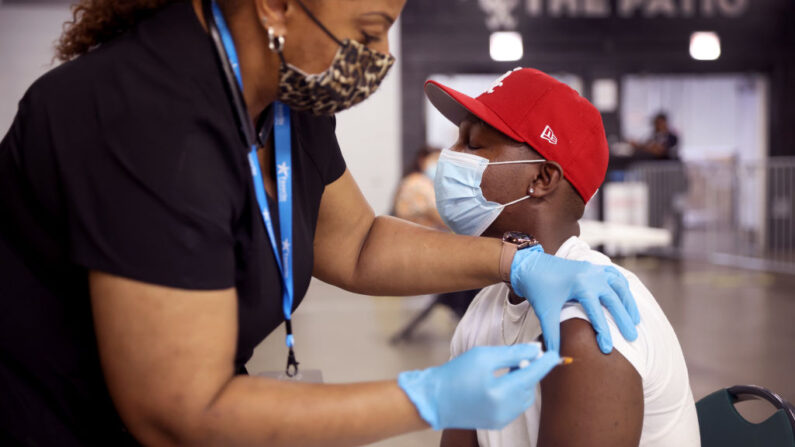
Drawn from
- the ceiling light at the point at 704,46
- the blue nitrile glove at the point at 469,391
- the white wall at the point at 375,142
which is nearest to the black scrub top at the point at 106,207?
the blue nitrile glove at the point at 469,391

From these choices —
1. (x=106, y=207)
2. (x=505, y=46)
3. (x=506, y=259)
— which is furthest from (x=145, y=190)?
(x=505, y=46)

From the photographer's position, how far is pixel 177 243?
823mm

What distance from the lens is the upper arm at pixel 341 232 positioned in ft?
4.54

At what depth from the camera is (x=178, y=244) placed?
0.82 m

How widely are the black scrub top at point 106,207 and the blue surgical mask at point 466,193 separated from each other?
668 millimetres

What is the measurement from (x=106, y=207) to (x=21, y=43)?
748 cm

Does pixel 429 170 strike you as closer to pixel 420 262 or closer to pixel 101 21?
pixel 420 262

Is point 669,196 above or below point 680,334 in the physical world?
above

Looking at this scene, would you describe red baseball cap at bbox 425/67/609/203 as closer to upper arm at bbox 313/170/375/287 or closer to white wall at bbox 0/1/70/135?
upper arm at bbox 313/170/375/287

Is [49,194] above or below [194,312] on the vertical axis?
above

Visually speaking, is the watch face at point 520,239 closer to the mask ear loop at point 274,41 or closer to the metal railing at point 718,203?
the mask ear loop at point 274,41

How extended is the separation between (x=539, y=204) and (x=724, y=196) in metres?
7.49

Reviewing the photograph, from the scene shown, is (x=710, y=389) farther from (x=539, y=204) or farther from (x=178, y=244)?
(x=178, y=244)

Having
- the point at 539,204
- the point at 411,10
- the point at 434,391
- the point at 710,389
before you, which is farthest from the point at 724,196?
the point at 434,391
